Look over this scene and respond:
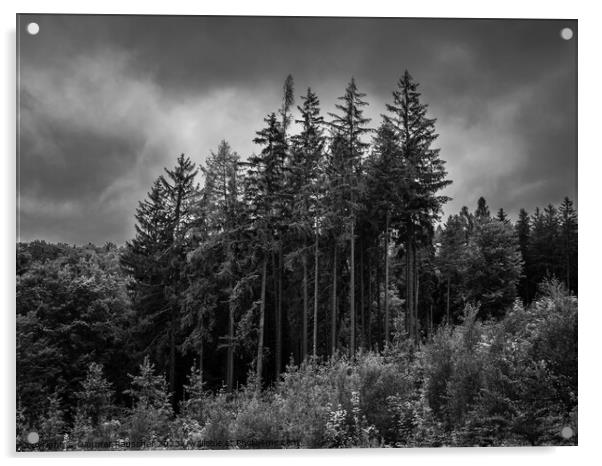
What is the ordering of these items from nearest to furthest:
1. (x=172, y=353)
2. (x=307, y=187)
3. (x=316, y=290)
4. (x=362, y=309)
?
1. (x=172, y=353)
2. (x=362, y=309)
3. (x=307, y=187)
4. (x=316, y=290)

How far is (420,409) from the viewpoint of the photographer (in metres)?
6.52

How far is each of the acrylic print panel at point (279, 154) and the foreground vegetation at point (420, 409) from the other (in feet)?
0.09

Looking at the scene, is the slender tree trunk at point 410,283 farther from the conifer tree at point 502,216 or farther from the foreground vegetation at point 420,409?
the conifer tree at point 502,216

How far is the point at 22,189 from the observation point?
6363 millimetres

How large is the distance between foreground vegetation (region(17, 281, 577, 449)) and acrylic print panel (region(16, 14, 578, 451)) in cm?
3

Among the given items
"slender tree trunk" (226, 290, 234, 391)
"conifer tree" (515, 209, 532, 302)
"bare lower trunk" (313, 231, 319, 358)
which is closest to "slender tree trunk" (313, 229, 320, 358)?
"bare lower trunk" (313, 231, 319, 358)

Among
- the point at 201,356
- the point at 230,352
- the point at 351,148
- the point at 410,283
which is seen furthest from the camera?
the point at 410,283

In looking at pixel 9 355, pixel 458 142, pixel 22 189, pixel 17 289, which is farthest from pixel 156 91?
pixel 458 142

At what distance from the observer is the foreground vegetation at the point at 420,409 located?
6.17m

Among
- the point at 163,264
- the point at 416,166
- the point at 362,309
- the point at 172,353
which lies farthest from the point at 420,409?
the point at 163,264

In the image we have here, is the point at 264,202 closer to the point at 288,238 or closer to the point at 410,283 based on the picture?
the point at 288,238

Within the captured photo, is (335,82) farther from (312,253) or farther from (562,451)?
(562,451)

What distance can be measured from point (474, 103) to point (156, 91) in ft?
15.3
